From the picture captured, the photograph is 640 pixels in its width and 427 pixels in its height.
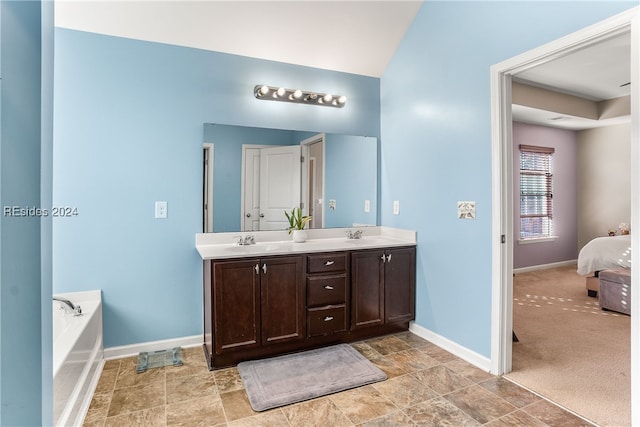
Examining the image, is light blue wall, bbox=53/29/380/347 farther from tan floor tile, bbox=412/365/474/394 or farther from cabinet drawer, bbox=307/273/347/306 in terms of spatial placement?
tan floor tile, bbox=412/365/474/394

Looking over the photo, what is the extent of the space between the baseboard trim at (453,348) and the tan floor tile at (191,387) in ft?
5.74

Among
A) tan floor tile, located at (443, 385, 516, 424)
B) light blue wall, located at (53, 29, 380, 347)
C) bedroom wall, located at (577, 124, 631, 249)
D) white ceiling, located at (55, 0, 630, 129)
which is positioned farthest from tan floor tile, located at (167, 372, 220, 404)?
bedroom wall, located at (577, 124, 631, 249)

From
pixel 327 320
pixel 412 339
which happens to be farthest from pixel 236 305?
pixel 412 339

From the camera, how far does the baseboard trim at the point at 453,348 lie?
2475mm

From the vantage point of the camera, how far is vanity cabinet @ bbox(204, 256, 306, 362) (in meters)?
2.43

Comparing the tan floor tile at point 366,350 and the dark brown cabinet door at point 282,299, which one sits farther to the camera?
the tan floor tile at point 366,350

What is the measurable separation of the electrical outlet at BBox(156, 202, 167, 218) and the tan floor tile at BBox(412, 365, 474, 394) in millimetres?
2196

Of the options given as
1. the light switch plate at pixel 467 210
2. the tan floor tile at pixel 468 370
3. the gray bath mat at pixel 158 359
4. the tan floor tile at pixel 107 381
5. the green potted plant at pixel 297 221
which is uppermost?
the light switch plate at pixel 467 210

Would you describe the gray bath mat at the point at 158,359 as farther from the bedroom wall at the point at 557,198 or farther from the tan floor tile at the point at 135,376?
the bedroom wall at the point at 557,198

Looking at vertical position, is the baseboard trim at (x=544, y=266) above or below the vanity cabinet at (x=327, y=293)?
below

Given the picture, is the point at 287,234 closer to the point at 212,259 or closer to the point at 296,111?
the point at 212,259

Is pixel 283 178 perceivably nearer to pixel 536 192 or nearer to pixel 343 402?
pixel 343 402

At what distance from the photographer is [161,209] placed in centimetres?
278

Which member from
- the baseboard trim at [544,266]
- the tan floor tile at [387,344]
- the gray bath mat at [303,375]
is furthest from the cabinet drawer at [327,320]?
the baseboard trim at [544,266]
